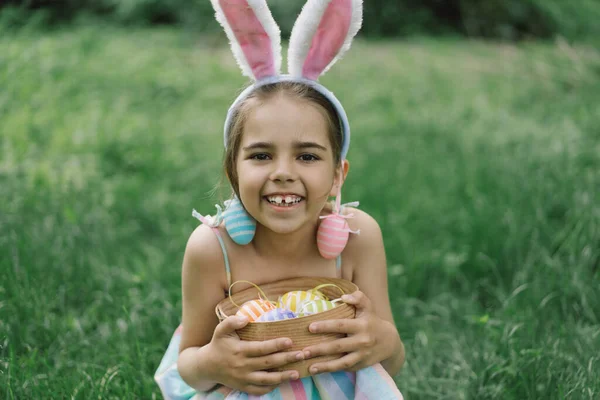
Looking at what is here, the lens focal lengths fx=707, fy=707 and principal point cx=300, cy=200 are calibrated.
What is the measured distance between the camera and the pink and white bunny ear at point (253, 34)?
182cm

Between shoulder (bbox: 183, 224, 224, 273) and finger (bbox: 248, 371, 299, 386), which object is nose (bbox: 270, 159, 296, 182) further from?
finger (bbox: 248, 371, 299, 386)

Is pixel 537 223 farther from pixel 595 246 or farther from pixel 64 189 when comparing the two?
pixel 64 189

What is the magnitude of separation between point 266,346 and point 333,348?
0.17 metres

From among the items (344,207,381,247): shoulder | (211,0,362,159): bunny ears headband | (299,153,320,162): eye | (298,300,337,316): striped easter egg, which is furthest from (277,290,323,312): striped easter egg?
(211,0,362,159): bunny ears headband

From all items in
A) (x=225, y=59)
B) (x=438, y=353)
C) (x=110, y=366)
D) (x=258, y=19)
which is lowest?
(x=225, y=59)

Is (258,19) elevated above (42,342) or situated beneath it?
elevated above

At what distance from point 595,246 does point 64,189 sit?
2.57 meters

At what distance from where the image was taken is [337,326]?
5.65 feet

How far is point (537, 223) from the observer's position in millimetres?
3252

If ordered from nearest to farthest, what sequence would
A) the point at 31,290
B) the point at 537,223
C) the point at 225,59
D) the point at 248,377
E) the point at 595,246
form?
the point at 248,377 → the point at 31,290 → the point at 595,246 → the point at 537,223 → the point at 225,59

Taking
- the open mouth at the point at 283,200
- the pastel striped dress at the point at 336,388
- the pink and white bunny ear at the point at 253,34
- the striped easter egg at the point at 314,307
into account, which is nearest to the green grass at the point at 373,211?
the pink and white bunny ear at the point at 253,34

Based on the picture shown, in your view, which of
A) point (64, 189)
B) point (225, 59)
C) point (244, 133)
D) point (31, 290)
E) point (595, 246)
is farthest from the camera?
point (225, 59)

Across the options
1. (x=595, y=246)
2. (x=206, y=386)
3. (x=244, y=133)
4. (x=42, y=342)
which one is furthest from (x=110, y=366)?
(x=595, y=246)

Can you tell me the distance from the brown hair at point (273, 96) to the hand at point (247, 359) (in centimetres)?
47
